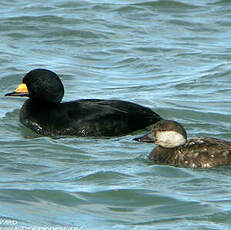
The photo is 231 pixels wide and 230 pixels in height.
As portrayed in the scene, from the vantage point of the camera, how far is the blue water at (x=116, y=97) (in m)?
7.95

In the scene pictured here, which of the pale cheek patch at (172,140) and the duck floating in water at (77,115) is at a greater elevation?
the pale cheek patch at (172,140)

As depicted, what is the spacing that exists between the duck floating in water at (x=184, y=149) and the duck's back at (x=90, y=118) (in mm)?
994

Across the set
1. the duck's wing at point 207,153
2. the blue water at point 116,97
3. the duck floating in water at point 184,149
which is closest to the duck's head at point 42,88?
the blue water at point 116,97

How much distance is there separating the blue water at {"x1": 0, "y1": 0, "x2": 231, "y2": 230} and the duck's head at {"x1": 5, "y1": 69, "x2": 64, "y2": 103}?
16.9 inches

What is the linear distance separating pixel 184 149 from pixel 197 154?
202 millimetres

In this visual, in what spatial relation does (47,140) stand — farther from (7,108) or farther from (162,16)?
(162,16)

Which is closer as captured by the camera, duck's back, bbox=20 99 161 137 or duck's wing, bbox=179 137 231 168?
duck's wing, bbox=179 137 231 168

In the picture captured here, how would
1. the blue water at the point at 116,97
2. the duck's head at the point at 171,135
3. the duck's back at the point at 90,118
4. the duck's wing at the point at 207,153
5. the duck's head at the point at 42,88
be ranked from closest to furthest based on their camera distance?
the blue water at the point at 116,97, the duck's wing at the point at 207,153, the duck's head at the point at 171,135, the duck's back at the point at 90,118, the duck's head at the point at 42,88

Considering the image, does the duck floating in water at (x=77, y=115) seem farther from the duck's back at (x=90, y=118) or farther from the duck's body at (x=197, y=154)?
the duck's body at (x=197, y=154)

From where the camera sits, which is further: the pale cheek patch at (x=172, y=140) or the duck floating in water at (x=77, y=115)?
the duck floating in water at (x=77, y=115)

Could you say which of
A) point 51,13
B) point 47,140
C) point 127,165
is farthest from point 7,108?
point 51,13

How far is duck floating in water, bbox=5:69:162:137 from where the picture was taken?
10992 mm

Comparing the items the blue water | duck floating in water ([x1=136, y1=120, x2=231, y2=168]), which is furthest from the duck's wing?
the blue water

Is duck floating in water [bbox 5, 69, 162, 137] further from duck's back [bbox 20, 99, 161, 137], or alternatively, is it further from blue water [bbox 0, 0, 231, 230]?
blue water [bbox 0, 0, 231, 230]
